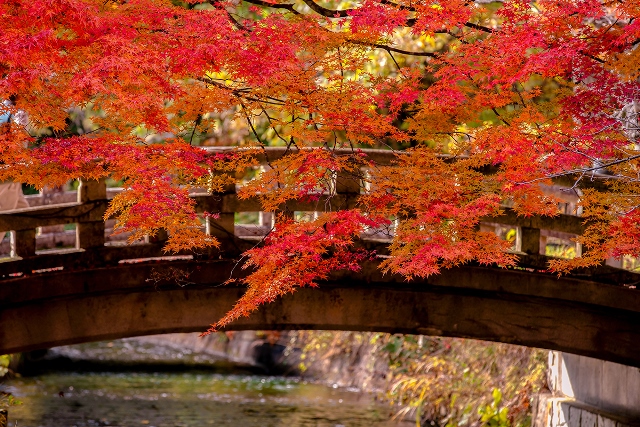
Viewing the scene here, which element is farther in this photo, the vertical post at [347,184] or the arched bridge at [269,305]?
the vertical post at [347,184]

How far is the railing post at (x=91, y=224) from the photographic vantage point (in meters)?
8.91

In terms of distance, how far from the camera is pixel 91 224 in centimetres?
900

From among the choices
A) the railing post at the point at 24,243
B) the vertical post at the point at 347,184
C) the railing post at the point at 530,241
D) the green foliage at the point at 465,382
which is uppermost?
the vertical post at the point at 347,184

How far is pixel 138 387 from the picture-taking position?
52.0 feet

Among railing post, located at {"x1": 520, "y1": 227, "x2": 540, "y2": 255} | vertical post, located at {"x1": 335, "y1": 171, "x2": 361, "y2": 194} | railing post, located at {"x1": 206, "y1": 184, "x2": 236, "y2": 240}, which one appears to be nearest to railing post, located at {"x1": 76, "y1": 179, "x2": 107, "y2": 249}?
railing post, located at {"x1": 206, "y1": 184, "x2": 236, "y2": 240}

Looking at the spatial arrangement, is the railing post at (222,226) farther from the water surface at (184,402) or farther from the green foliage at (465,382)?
the green foliage at (465,382)

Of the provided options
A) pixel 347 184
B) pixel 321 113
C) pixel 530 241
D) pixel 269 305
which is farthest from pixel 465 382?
pixel 321 113

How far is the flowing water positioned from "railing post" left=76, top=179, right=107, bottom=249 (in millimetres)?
4519

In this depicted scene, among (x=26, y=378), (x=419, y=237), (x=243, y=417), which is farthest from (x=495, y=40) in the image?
(x=26, y=378)

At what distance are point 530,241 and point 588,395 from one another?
3231 millimetres

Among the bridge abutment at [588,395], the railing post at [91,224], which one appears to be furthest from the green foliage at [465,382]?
the railing post at [91,224]

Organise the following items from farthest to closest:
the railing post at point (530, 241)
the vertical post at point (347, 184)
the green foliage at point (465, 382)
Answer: the green foliage at point (465, 382) → the railing post at point (530, 241) → the vertical post at point (347, 184)

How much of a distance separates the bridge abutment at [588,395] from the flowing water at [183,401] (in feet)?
7.97

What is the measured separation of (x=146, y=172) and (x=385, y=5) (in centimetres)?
249
